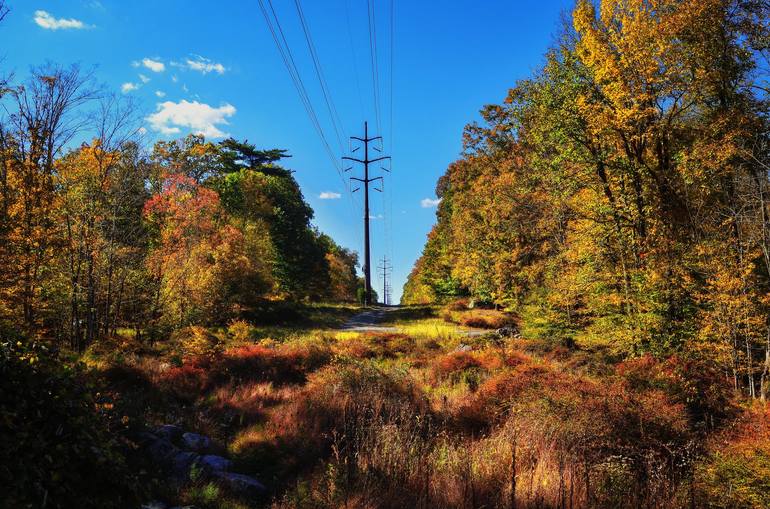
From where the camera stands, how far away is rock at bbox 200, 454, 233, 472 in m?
6.31

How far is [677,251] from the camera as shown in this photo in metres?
14.4

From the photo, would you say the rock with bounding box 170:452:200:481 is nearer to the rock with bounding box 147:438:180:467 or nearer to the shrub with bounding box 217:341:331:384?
the rock with bounding box 147:438:180:467

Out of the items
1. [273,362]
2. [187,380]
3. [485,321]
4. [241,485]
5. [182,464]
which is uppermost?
[485,321]

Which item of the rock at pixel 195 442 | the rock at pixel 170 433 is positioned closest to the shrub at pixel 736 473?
the rock at pixel 195 442

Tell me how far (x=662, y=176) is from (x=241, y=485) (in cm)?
1675

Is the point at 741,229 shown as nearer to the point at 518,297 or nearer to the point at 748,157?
the point at 748,157

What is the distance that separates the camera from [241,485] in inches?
230

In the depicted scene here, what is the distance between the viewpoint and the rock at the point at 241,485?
5.77 meters

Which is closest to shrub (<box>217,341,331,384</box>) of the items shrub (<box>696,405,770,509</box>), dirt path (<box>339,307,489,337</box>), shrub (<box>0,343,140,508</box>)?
shrub (<box>0,343,140,508</box>)

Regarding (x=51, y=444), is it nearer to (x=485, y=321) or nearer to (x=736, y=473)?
(x=736, y=473)

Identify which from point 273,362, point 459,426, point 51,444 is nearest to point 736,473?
point 459,426

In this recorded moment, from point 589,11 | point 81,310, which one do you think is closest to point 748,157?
point 589,11

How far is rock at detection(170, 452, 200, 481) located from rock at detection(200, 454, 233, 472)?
0.14m

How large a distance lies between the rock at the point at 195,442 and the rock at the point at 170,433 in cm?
12
